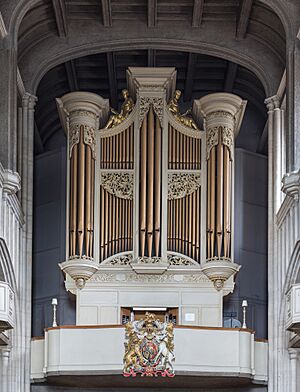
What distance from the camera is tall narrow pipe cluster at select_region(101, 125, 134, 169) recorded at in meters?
29.7

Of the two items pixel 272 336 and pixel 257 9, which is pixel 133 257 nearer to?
pixel 272 336

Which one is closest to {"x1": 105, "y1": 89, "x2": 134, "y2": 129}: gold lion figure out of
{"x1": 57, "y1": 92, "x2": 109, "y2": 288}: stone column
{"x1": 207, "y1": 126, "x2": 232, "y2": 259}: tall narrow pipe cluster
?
{"x1": 57, "y1": 92, "x2": 109, "y2": 288}: stone column

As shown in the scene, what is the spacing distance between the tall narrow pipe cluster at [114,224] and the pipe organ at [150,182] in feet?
0.08

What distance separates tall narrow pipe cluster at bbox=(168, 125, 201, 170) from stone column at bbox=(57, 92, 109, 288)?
5.92 ft

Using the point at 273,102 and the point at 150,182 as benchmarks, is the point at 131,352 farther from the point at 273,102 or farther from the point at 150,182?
the point at 273,102

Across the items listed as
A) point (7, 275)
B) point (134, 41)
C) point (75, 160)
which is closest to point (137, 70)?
point (134, 41)

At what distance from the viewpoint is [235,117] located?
3005cm

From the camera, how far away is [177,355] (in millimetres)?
27078

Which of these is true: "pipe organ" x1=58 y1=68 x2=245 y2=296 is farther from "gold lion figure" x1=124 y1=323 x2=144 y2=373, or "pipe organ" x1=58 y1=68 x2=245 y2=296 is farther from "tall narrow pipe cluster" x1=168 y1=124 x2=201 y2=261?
"gold lion figure" x1=124 y1=323 x2=144 y2=373

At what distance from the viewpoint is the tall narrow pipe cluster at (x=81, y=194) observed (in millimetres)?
28938

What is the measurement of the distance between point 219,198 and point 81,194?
3214 mm

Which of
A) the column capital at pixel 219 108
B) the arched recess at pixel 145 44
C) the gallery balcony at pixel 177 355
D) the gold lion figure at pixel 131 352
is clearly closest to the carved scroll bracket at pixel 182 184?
the column capital at pixel 219 108

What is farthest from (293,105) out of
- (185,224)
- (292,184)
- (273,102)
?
(185,224)

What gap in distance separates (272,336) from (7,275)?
6104 millimetres
